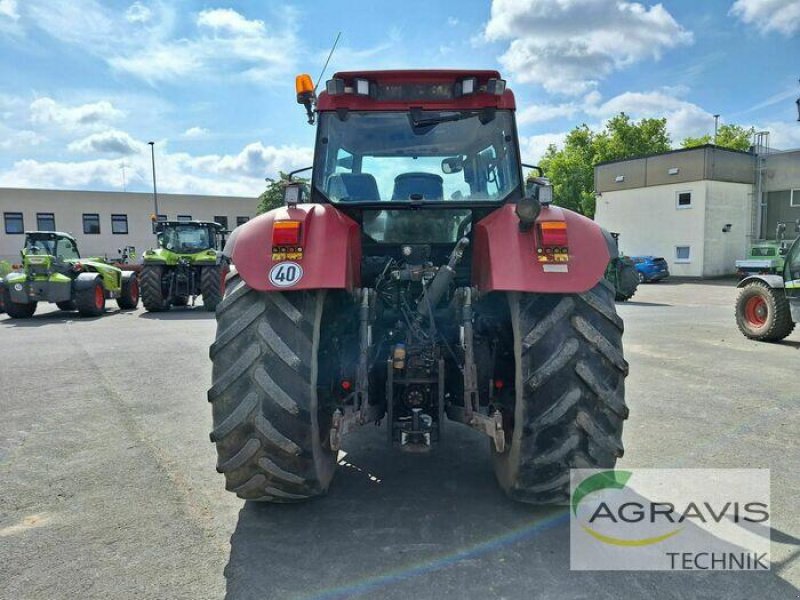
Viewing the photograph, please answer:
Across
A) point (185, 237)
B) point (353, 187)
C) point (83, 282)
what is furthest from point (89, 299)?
point (353, 187)

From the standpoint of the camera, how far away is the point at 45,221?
40.2 m

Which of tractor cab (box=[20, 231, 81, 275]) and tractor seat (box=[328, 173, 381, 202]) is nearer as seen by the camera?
tractor seat (box=[328, 173, 381, 202])

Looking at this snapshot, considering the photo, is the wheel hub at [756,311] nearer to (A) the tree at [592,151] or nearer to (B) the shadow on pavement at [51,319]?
(B) the shadow on pavement at [51,319]

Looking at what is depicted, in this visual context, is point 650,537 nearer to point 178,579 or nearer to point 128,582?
point 178,579

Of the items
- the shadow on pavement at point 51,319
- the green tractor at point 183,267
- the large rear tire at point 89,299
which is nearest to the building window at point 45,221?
the shadow on pavement at point 51,319

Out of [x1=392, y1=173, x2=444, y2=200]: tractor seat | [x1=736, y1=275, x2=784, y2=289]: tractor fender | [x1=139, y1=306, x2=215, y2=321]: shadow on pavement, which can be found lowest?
[x1=139, y1=306, x2=215, y2=321]: shadow on pavement

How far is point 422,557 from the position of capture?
279 centimetres

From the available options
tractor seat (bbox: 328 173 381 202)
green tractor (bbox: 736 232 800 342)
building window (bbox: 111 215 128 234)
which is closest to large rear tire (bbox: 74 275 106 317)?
tractor seat (bbox: 328 173 381 202)

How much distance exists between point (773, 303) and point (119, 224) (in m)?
42.8

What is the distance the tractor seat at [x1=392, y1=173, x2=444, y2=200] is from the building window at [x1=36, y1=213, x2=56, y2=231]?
145ft

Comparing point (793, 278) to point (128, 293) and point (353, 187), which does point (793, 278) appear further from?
point (128, 293)

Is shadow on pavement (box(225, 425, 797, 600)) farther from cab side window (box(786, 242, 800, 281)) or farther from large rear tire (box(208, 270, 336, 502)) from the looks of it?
cab side window (box(786, 242, 800, 281))

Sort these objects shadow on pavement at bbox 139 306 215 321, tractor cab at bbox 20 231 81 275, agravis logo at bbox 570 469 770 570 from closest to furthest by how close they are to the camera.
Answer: agravis logo at bbox 570 469 770 570
shadow on pavement at bbox 139 306 215 321
tractor cab at bbox 20 231 81 275

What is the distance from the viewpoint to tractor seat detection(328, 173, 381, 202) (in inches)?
149
